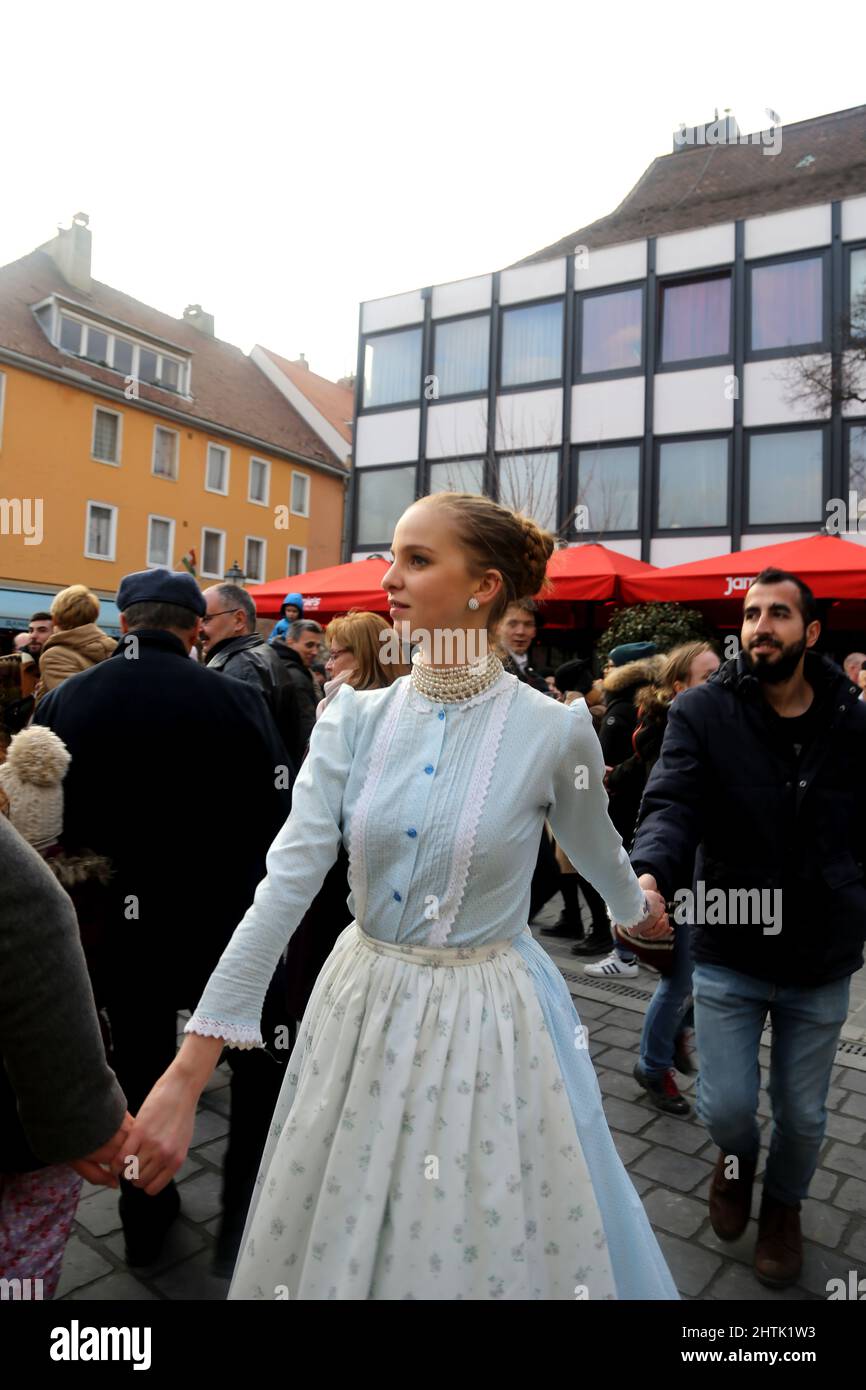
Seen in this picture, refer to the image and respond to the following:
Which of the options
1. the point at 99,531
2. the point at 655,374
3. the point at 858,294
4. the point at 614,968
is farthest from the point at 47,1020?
the point at 99,531

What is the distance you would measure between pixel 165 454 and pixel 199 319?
10.9 meters

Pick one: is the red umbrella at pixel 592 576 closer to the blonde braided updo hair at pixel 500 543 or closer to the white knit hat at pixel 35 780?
the white knit hat at pixel 35 780

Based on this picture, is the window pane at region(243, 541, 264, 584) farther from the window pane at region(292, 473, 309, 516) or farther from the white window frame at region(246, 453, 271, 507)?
the window pane at region(292, 473, 309, 516)

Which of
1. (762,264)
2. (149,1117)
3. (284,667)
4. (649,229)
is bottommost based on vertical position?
(149,1117)

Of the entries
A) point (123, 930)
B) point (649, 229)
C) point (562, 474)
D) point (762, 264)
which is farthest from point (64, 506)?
point (123, 930)

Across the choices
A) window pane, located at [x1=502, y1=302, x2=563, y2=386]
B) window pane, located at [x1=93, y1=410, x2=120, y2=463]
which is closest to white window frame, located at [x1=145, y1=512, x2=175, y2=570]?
window pane, located at [x1=93, y1=410, x2=120, y2=463]

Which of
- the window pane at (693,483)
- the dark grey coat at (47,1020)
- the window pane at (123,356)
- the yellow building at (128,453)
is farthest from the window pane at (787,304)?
the window pane at (123,356)

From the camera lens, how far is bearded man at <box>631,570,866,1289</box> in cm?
281

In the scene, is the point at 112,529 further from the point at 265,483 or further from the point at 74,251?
the point at 74,251

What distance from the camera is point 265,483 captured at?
1340 inches

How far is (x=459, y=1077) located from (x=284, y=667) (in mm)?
3405

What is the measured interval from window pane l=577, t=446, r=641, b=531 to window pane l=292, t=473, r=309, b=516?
1734 centimetres

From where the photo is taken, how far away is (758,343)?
1873 cm
